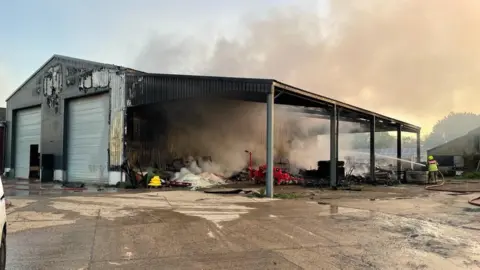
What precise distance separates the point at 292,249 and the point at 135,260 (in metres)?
2.31

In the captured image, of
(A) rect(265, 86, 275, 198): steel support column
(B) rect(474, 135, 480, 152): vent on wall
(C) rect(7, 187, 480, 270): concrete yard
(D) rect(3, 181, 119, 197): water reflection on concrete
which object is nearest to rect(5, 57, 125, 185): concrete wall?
(D) rect(3, 181, 119, 197): water reflection on concrete

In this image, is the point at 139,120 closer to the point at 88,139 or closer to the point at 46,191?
the point at 88,139

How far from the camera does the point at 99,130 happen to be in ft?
65.1

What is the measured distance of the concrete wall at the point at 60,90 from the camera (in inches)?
750

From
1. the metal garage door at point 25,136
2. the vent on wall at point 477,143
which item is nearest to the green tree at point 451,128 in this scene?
the vent on wall at point 477,143

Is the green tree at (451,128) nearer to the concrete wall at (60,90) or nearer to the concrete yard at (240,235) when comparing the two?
the concrete wall at (60,90)

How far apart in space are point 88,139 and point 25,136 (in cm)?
853

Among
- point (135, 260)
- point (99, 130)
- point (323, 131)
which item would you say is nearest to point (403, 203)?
point (135, 260)

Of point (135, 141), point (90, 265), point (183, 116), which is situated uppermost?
point (183, 116)

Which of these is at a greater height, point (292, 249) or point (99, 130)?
point (99, 130)

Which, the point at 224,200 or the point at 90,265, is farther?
the point at 224,200

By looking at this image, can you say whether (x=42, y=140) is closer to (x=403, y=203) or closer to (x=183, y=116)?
(x=183, y=116)

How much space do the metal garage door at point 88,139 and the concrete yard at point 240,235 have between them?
7.98 meters

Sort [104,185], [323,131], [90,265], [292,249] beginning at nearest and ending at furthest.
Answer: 1. [90,265]
2. [292,249]
3. [104,185]
4. [323,131]
